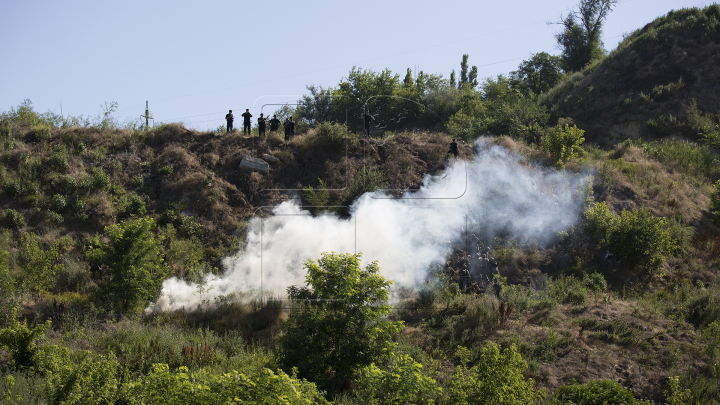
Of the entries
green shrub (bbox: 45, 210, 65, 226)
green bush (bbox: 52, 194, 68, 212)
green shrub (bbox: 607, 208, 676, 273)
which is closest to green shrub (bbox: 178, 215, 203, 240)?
green shrub (bbox: 45, 210, 65, 226)

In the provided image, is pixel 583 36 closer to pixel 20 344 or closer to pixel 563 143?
pixel 563 143

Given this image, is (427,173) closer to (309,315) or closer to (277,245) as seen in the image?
(277,245)

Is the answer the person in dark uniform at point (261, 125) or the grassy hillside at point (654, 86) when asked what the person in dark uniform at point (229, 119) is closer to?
the person in dark uniform at point (261, 125)

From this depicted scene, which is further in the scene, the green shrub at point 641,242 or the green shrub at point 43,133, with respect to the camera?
the green shrub at point 43,133

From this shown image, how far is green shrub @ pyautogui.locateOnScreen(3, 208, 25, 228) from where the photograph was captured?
57.5ft

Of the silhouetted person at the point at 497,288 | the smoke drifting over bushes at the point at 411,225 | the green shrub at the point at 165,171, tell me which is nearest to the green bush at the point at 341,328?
the smoke drifting over bushes at the point at 411,225

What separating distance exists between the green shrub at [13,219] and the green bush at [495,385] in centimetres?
1548

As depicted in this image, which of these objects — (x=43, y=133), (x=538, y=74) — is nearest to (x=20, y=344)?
(x=43, y=133)

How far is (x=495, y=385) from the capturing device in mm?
8797

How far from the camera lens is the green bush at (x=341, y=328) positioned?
1086cm

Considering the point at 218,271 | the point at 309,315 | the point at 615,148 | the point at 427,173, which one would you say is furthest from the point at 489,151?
the point at 309,315

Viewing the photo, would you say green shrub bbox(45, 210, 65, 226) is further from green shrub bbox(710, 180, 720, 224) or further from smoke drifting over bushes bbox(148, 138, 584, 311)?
green shrub bbox(710, 180, 720, 224)

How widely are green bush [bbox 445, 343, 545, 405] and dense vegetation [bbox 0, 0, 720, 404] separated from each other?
0.04 m

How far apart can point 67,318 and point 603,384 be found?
12399 millimetres
